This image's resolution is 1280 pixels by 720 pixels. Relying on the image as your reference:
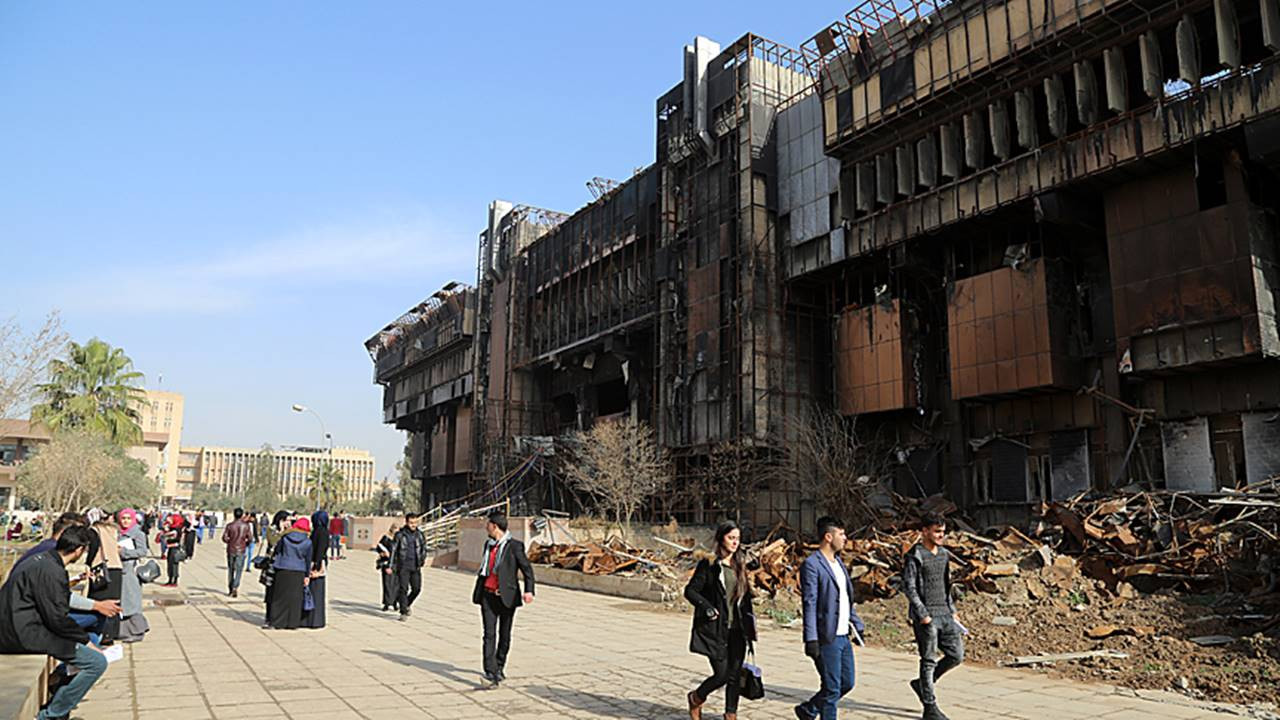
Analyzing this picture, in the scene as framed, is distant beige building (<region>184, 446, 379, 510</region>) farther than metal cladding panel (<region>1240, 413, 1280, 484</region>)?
Yes

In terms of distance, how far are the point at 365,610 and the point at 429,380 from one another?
5143cm

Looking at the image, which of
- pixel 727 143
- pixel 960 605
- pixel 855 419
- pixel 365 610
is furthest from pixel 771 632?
pixel 727 143

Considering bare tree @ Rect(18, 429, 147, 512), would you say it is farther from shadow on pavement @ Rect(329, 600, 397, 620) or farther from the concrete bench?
the concrete bench

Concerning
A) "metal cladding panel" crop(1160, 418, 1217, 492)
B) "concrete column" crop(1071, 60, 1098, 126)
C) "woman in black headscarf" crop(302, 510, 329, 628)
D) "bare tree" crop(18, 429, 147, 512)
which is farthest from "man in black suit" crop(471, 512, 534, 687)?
"bare tree" crop(18, 429, 147, 512)

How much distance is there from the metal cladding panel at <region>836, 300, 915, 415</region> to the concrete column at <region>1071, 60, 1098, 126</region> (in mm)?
8534

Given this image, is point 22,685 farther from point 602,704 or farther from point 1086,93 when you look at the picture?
point 1086,93

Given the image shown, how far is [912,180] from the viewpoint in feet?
98.1

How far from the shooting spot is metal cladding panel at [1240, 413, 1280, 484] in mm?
21688

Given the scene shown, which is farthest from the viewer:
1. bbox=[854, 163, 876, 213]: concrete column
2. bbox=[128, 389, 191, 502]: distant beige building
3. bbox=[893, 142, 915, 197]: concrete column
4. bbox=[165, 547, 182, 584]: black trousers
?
bbox=[128, 389, 191, 502]: distant beige building

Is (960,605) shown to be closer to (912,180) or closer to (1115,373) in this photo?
(1115,373)

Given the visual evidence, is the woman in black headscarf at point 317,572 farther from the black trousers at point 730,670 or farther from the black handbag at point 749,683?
the black handbag at point 749,683

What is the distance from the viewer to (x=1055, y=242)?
27.1m

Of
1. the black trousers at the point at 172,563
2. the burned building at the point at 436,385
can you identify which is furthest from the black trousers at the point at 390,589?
the burned building at the point at 436,385

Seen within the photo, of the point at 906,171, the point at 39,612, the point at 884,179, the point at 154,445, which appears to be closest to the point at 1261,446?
the point at 906,171
